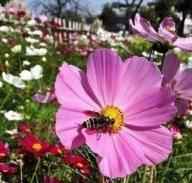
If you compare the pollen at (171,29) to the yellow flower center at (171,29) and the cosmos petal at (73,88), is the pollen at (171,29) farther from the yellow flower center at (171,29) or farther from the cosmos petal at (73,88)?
the cosmos petal at (73,88)

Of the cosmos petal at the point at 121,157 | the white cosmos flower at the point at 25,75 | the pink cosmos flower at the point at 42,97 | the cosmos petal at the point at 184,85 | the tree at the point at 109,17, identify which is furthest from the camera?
the tree at the point at 109,17

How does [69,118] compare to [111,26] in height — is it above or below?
above

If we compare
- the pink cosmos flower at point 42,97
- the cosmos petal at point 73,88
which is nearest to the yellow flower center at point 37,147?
the pink cosmos flower at point 42,97

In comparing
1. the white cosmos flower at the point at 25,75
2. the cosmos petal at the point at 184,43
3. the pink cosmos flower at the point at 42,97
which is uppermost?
the cosmos petal at the point at 184,43

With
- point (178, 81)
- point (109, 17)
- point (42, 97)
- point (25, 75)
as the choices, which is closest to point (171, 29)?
point (178, 81)

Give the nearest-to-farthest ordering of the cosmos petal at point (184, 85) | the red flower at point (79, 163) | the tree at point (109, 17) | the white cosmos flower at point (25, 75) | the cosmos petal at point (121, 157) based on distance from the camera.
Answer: the cosmos petal at point (121, 157) < the cosmos petal at point (184, 85) < the red flower at point (79, 163) < the white cosmos flower at point (25, 75) < the tree at point (109, 17)

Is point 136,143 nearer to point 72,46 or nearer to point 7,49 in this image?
point 7,49

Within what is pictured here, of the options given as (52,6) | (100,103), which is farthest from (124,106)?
(52,6)

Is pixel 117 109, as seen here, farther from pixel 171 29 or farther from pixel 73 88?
pixel 171 29
